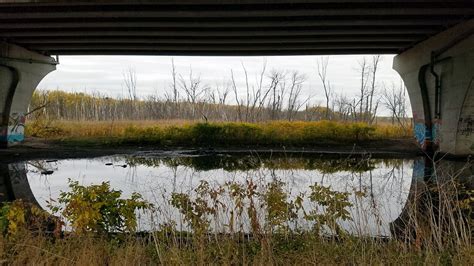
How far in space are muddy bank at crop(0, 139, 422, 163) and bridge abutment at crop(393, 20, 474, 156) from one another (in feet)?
7.42

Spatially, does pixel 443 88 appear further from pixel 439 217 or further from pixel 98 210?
pixel 98 210

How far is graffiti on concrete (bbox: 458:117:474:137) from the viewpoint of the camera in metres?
21.9

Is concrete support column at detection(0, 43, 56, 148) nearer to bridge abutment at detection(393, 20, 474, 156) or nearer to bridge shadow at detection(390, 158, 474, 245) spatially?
bridge abutment at detection(393, 20, 474, 156)

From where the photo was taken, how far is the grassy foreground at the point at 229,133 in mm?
32594

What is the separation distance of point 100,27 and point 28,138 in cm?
1514

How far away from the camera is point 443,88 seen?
24.3 meters

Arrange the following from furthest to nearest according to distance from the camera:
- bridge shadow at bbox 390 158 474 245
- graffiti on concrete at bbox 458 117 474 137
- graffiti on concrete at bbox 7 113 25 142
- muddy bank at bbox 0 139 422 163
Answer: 1. graffiti on concrete at bbox 7 113 25 142
2. muddy bank at bbox 0 139 422 163
3. graffiti on concrete at bbox 458 117 474 137
4. bridge shadow at bbox 390 158 474 245

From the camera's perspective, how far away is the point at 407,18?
19.6 meters

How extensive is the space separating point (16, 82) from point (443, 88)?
25.7 metres

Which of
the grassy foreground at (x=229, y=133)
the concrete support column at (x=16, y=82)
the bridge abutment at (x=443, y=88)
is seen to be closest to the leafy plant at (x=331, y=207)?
the bridge abutment at (x=443, y=88)

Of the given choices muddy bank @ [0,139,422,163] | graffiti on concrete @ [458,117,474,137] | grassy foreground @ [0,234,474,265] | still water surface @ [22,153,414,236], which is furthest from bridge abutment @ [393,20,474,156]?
grassy foreground @ [0,234,474,265]

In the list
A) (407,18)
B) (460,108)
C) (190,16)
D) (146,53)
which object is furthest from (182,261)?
(146,53)

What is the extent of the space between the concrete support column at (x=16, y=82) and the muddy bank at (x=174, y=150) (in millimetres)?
1264

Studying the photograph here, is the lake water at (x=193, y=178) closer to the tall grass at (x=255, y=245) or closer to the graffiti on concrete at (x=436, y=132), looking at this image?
the tall grass at (x=255, y=245)
